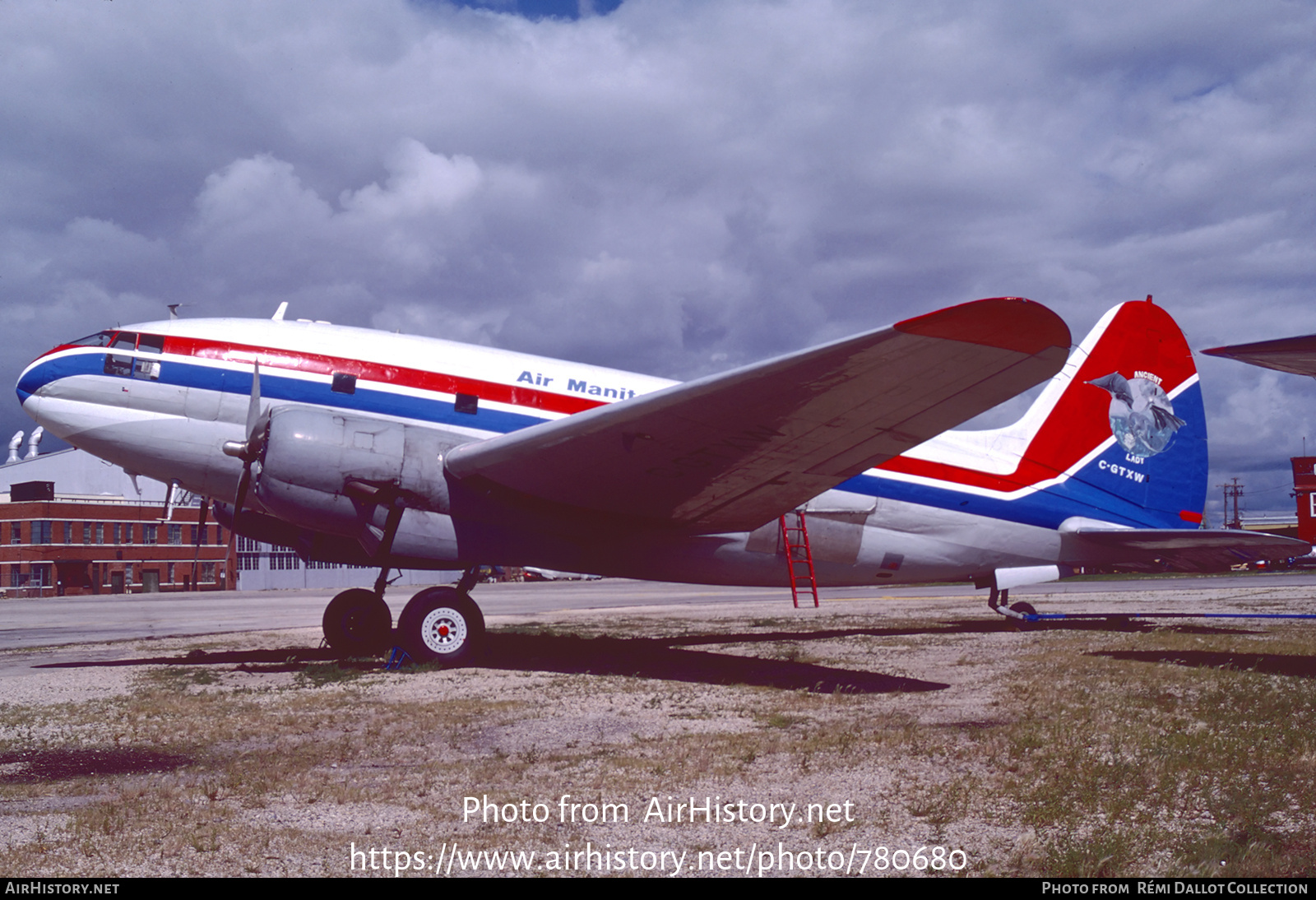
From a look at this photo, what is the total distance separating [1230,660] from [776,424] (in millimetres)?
6340

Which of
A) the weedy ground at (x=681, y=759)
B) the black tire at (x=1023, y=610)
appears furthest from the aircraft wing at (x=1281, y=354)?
the black tire at (x=1023, y=610)

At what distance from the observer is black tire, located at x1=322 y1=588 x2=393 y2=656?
12219 millimetres

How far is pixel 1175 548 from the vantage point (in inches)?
516

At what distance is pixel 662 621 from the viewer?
62.4ft

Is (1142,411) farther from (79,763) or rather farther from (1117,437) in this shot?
(79,763)

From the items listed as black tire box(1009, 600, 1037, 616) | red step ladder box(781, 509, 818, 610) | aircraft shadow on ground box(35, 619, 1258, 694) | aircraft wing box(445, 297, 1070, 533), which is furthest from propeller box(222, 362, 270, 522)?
black tire box(1009, 600, 1037, 616)

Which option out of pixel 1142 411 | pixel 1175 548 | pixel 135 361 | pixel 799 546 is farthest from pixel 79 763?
pixel 1142 411

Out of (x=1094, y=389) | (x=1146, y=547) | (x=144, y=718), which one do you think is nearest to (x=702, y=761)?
(x=144, y=718)

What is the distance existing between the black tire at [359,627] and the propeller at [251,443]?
2300mm

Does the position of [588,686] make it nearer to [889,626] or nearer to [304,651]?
[304,651]

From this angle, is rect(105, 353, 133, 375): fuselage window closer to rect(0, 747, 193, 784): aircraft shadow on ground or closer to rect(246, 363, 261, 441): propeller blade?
rect(246, 363, 261, 441): propeller blade

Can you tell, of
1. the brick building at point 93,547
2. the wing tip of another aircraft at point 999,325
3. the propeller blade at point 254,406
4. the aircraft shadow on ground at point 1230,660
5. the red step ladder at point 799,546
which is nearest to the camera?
the wing tip of another aircraft at point 999,325

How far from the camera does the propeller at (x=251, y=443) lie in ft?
32.4

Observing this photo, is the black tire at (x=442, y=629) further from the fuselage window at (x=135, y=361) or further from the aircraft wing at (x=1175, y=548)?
the aircraft wing at (x=1175, y=548)
